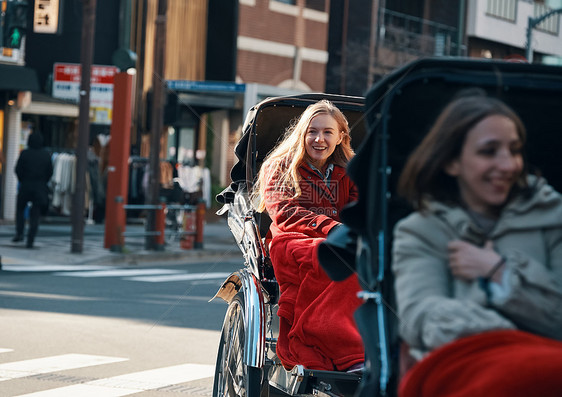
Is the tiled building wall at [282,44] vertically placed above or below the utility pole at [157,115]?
above

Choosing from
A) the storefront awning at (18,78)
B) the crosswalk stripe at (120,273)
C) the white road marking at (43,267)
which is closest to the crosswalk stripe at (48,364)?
the crosswalk stripe at (120,273)

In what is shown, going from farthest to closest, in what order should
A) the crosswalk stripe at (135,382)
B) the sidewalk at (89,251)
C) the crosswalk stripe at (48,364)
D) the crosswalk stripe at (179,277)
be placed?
the sidewalk at (89,251), the crosswalk stripe at (179,277), the crosswalk stripe at (48,364), the crosswalk stripe at (135,382)

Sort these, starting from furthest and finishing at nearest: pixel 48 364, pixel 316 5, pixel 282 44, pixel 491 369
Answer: pixel 316 5 < pixel 282 44 < pixel 48 364 < pixel 491 369

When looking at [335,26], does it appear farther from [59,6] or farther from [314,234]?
[314,234]

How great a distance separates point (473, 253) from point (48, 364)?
20.4 feet

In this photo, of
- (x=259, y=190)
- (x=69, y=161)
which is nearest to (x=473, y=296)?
(x=259, y=190)

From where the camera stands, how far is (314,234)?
5.78 m

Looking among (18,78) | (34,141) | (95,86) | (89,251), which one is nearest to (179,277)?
(89,251)

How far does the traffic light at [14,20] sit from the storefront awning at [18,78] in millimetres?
8235

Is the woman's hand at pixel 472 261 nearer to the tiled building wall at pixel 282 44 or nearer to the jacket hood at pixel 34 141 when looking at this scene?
the jacket hood at pixel 34 141

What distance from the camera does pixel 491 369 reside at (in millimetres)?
2900

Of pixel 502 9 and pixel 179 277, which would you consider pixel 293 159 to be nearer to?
pixel 179 277

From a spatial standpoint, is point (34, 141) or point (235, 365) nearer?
point (235, 365)

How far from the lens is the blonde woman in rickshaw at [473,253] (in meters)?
3.04
